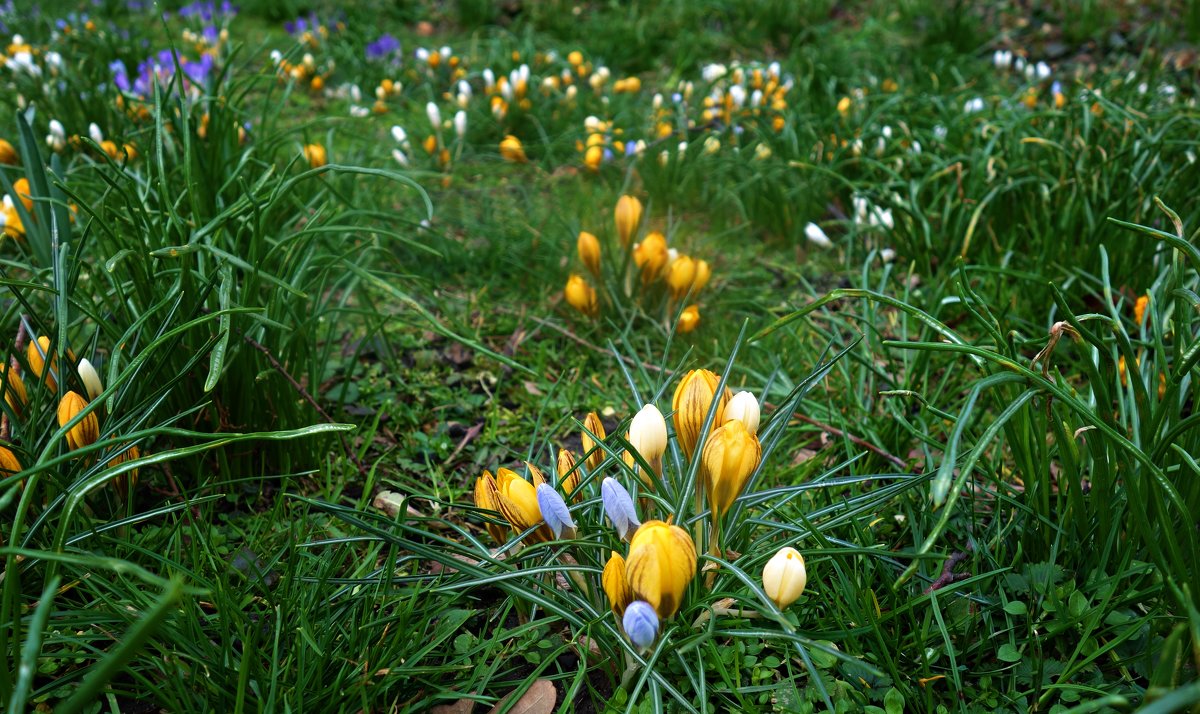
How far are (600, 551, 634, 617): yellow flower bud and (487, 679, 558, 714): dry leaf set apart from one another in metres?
0.25

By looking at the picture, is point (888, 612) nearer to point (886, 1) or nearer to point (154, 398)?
point (154, 398)

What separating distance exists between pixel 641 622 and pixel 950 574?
646mm

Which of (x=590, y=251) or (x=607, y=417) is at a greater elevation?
(x=590, y=251)

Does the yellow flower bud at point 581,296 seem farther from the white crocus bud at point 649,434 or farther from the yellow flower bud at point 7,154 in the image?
the yellow flower bud at point 7,154

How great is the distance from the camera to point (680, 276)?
2.49 metres

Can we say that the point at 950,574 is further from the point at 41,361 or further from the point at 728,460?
the point at 41,361

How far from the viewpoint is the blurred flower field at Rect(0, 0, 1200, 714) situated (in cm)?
132

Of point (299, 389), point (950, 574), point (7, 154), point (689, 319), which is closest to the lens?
point (950, 574)

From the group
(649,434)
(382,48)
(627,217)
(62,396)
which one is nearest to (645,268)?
(627,217)

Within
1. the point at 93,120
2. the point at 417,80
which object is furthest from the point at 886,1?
the point at 93,120

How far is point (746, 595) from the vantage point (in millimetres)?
1420

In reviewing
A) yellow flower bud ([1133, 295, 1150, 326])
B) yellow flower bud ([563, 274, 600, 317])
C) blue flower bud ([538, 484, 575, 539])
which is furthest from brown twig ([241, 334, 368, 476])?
yellow flower bud ([1133, 295, 1150, 326])

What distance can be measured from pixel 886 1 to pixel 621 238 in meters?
4.83

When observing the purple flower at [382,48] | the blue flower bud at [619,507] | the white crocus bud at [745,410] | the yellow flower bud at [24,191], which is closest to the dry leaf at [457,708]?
the blue flower bud at [619,507]
